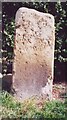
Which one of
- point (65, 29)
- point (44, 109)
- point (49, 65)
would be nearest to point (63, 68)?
point (65, 29)

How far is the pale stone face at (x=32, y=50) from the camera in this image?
5.76 m

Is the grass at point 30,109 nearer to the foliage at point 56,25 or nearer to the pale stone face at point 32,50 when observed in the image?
the pale stone face at point 32,50

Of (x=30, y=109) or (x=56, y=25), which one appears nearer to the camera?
(x=30, y=109)

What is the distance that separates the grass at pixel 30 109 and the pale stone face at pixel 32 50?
0.83 ft

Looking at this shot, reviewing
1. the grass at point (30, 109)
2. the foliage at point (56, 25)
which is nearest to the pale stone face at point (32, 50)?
the grass at point (30, 109)

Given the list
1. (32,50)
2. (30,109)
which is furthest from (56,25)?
(30,109)

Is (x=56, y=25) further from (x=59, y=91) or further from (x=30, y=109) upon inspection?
(x=30, y=109)

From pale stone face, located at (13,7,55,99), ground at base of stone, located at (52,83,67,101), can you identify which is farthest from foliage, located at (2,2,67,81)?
pale stone face, located at (13,7,55,99)

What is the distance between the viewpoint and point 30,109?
212 inches

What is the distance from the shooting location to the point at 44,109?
17.7 ft

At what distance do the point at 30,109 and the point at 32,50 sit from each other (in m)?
0.93

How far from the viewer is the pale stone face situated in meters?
5.76

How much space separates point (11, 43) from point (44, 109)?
5.07 ft

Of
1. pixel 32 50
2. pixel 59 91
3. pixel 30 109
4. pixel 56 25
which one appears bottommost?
pixel 59 91
